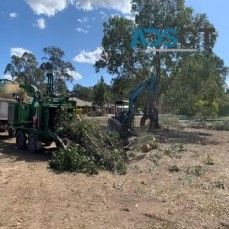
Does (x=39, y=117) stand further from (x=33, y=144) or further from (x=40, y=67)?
(x=40, y=67)

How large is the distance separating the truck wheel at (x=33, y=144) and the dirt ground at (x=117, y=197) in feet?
4.68

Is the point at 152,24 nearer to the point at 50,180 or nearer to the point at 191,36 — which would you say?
the point at 191,36

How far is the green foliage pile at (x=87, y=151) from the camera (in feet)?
38.2

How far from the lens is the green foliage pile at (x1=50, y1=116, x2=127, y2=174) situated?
11.6m

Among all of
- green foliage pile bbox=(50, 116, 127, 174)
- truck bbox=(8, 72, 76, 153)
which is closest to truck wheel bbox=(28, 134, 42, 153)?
truck bbox=(8, 72, 76, 153)

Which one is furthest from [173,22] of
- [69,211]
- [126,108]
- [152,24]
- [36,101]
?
[69,211]

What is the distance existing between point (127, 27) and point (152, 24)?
252 cm

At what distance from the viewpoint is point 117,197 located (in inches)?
342

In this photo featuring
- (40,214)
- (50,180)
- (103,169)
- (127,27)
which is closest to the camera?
(40,214)

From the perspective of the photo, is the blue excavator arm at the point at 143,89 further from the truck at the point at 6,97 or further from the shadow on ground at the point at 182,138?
the truck at the point at 6,97

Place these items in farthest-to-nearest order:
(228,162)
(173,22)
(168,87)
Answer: (168,87) → (173,22) → (228,162)

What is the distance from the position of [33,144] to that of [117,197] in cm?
720

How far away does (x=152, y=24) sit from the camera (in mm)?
30938

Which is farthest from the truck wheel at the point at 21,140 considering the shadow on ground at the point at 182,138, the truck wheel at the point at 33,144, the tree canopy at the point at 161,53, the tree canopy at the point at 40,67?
the tree canopy at the point at 40,67
